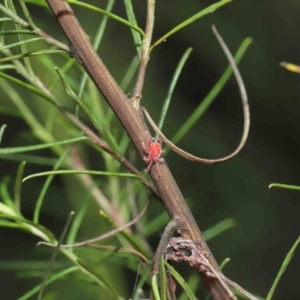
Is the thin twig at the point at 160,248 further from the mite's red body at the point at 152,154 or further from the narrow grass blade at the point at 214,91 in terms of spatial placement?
the narrow grass blade at the point at 214,91

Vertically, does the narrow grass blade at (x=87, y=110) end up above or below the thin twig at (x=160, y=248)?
above

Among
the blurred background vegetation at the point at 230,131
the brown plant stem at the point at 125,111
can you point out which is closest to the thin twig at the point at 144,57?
the brown plant stem at the point at 125,111

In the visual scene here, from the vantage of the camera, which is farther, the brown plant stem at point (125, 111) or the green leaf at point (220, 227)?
the green leaf at point (220, 227)

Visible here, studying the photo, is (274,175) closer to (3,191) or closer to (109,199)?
(109,199)

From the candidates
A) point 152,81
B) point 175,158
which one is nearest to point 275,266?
point 175,158

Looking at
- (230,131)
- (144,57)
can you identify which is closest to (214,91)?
(144,57)

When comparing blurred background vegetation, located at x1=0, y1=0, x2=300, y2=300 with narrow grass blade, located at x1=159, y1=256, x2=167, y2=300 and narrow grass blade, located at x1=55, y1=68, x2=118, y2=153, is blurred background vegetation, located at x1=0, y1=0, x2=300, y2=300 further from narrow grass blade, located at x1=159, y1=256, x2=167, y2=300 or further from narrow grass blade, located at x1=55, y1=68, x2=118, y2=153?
narrow grass blade, located at x1=159, y1=256, x2=167, y2=300

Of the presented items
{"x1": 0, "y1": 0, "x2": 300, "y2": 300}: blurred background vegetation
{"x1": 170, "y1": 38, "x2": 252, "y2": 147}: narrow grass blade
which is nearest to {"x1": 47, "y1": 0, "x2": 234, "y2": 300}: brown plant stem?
{"x1": 170, "y1": 38, "x2": 252, "y2": 147}: narrow grass blade

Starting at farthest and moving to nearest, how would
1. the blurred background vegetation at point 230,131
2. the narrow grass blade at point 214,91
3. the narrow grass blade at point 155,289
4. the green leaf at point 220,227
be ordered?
the blurred background vegetation at point 230,131 < the green leaf at point 220,227 < the narrow grass blade at point 214,91 < the narrow grass blade at point 155,289
